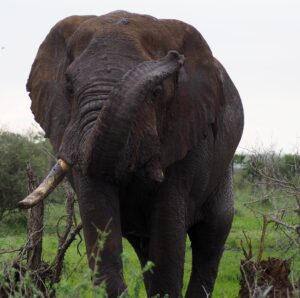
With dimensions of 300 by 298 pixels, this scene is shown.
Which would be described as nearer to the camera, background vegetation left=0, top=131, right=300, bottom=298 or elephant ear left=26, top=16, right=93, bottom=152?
elephant ear left=26, top=16, right=93, bottom=152

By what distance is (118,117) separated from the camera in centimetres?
375

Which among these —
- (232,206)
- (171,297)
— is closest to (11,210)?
(232,206)

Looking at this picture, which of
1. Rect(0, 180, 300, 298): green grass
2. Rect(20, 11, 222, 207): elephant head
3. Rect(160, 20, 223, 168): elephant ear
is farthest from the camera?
Rect(160, 20, 223, 168): elephant ear

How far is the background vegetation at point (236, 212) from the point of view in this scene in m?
7.51

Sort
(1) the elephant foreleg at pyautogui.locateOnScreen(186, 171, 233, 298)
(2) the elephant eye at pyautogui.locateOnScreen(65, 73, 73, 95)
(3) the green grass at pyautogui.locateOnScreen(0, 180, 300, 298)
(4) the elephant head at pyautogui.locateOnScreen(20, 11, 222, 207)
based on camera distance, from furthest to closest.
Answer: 1. (1) the elephant foreleg at pyautogui.locateOnScreen(186, 171, 233, 298)
2. (2) the elephant eye at pyautogui.locateOnScreen(65, 73, 73, 95)
3. (4) the elephant head at pyautogui.locateOnScreen(20, 11, 222, 207)
4. (3) the green grass at pyautogui.locateOnScreen(0, 180, 300, 298)

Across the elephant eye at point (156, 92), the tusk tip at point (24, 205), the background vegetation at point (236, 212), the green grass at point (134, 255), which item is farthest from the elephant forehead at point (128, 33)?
the background vegetation at point (236, 212)

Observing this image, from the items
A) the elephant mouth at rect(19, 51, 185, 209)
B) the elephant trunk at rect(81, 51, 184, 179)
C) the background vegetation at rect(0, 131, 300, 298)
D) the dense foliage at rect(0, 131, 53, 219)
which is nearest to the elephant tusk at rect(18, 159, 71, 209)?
the elephant mouth at rect(19, 51, 185, 209)

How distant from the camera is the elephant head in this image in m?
3.83

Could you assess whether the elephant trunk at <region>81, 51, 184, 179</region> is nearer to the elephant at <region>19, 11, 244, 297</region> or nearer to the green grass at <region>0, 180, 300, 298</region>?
the elephant at <region>19, 11, 244, 297</region>

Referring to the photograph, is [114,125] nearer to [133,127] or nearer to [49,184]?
[133,127]

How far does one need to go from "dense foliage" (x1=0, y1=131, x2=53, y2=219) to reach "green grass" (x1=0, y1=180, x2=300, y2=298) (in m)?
0.70

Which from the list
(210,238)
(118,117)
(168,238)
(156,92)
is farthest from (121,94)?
(210,238)

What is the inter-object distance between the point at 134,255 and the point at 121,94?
6563 millimetres

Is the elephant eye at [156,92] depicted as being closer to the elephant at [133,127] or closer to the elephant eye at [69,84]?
the elephant at [133,127]
